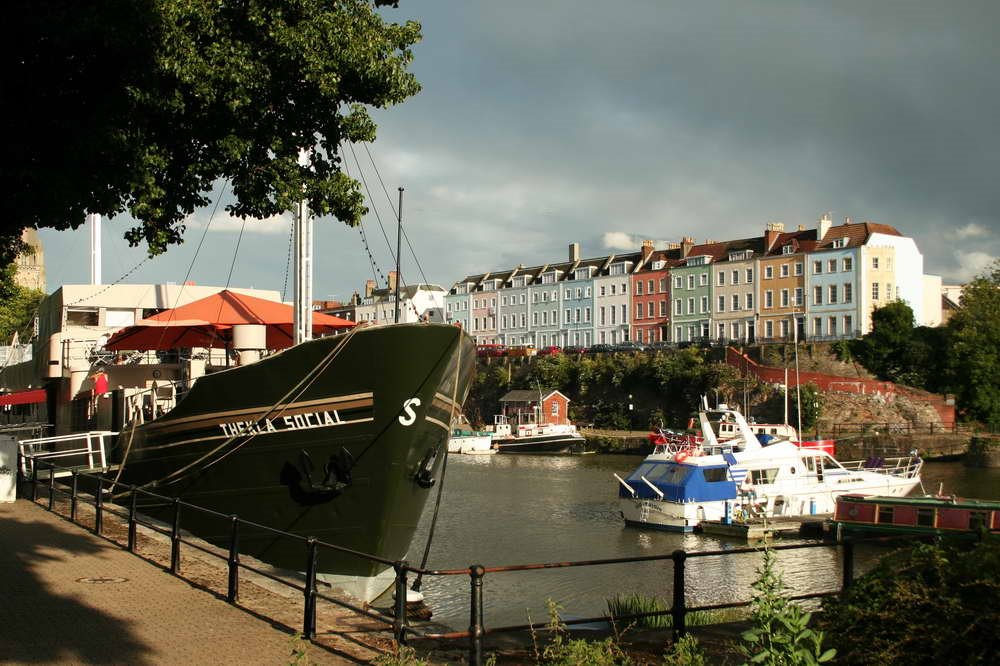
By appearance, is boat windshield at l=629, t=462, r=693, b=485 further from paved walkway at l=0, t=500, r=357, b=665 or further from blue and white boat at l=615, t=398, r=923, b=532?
paved walkway at l=0, t=500, r=357, b=665

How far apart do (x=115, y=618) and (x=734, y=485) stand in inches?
1002

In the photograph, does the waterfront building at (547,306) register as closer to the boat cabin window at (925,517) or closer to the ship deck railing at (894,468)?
the ship deck railing at (894,468)

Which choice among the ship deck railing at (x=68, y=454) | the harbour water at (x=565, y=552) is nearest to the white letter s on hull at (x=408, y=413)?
the harbour water at (x=565, y=552)

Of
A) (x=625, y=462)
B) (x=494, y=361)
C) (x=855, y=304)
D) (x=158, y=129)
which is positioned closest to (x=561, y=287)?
(x=494, y=361)

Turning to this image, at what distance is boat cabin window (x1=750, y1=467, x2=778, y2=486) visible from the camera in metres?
32.9

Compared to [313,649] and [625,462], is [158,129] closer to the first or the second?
[313,649]

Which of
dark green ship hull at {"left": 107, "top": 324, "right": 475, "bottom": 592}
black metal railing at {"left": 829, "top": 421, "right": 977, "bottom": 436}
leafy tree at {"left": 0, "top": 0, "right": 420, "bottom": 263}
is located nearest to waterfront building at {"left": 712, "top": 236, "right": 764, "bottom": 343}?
black metal railing at {"left": 829, "top": 421, "right": 977, "bottom": 436}

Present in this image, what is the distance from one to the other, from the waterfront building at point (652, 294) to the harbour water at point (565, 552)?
43086mm

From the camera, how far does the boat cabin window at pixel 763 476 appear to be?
3294 cm

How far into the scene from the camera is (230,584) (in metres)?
10.6

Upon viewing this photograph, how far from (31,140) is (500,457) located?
6315 cm

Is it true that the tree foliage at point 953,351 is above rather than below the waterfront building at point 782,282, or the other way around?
below

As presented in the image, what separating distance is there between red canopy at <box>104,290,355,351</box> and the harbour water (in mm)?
6529

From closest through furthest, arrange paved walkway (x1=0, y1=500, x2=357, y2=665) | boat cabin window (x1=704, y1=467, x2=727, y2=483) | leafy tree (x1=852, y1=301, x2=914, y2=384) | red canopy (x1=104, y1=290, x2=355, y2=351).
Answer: paved walkway (x1=0, y1=500, x2=357, y2=665) < red canopy (x1=104, y1=290, x2=355, y2=351) < boat cabin window (x1=704, y1=467, x2=727, y2=483) < leafy tree (x1=852, y1=301, x2=914, y2=384)
